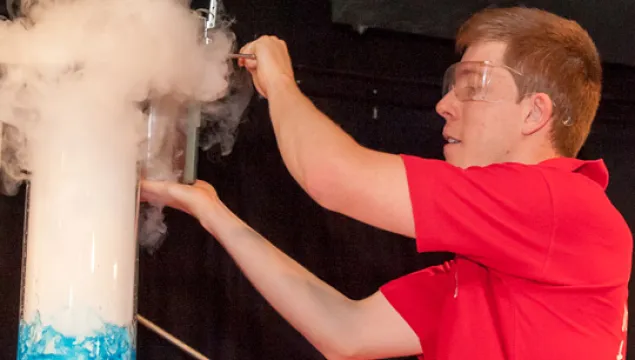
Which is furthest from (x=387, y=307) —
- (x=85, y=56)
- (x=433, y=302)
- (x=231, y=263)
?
(x=85, y=56)

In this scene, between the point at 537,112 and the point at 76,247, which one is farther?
the point at 537,112

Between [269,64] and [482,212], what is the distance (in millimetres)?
420

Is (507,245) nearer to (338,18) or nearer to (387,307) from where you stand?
(387,307)

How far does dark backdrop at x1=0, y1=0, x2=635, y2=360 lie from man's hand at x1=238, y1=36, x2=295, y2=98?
25.4 inches

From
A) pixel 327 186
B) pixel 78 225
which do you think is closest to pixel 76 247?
pixel 78 225

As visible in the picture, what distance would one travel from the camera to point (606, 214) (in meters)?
1.03

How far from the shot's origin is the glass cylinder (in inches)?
35.4

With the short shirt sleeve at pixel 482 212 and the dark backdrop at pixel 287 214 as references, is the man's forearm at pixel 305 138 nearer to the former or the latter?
the short shirt sleeve at pixel 482 212

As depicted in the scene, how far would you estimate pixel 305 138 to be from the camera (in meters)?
1.02

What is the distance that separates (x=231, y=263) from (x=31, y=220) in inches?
35.2

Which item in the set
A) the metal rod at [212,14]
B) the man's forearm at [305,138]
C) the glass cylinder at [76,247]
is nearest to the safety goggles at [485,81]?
the man's forearm at [305,138]

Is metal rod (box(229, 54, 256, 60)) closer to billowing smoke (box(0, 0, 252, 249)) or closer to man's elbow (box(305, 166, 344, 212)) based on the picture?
billowing smoke (box(0, 0, 252, 249))

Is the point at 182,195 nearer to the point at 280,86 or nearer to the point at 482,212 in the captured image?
the point at 280,86

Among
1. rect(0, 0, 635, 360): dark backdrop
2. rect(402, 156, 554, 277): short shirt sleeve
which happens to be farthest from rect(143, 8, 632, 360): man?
rect(0, 0, 635, 360): dark backdrop
